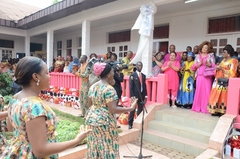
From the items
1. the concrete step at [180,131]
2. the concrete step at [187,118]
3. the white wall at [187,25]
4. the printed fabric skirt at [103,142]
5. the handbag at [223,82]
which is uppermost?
the white wall at [187,25]

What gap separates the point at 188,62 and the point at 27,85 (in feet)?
15.2

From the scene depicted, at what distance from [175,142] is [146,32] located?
9.27 feet

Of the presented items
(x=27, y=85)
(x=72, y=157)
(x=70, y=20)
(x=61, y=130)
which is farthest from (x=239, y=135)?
(x=70, y=20)

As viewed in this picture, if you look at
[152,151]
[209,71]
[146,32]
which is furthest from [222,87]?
[146,32]

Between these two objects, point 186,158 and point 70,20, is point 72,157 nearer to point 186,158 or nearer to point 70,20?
point 186,158

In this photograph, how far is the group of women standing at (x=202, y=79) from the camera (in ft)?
14.2

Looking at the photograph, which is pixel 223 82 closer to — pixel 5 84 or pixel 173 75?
pixel 173 75

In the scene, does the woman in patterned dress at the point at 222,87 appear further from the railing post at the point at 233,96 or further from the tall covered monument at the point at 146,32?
the tall covered monument at the point at 146,32

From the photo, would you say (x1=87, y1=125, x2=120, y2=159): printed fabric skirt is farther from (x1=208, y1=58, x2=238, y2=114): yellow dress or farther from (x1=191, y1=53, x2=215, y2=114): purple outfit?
(x1=191, y1=53, x2=215, y2=114): purple outfit

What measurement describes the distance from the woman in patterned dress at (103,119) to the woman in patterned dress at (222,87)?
8.95ft

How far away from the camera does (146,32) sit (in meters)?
5.41

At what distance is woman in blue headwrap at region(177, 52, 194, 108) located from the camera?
5.19 meters

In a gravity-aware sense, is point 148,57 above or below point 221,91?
above

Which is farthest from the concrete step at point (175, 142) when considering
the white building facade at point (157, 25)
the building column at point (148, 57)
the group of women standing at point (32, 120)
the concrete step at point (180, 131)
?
the white building facade at point (157, 25)
